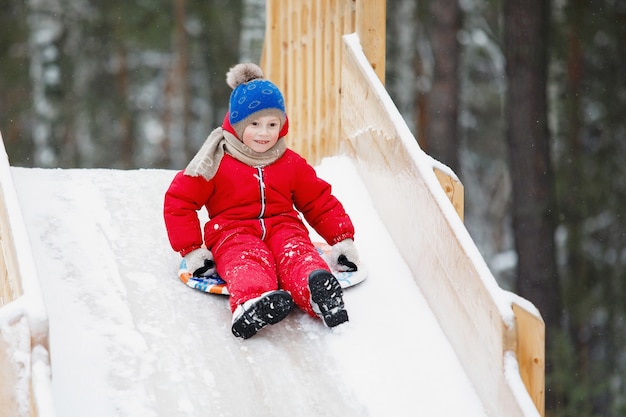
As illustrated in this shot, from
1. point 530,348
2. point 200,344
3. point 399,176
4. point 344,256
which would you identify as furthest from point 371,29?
point 530,348

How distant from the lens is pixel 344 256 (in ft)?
12.8

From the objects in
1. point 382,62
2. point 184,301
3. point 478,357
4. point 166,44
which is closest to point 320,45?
point 382,62

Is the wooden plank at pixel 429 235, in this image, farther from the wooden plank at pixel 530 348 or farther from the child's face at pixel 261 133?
the child's face at pixel 261 133

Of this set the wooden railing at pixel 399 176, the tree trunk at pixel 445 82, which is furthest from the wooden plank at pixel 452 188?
the tree trunk at pixel 445 82

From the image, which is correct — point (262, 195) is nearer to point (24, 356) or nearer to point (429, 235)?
point (429, 235)

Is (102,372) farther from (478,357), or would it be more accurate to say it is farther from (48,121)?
(48,121)

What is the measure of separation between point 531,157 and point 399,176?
559cm

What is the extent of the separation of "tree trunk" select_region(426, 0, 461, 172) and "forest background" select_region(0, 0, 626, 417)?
0.07ft

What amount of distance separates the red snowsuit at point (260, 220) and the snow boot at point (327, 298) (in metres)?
0.08

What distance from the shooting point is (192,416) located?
3.02m

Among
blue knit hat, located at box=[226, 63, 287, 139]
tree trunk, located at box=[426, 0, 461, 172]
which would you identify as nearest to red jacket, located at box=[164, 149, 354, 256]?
blue knit hat, located at box=[226, 63, 287, 139]

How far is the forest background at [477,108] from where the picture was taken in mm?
9508

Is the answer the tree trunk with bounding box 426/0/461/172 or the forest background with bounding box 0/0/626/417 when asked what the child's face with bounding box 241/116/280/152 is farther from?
the tree trunk with bounding box 426/0/461/172

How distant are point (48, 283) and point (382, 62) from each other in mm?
2127
